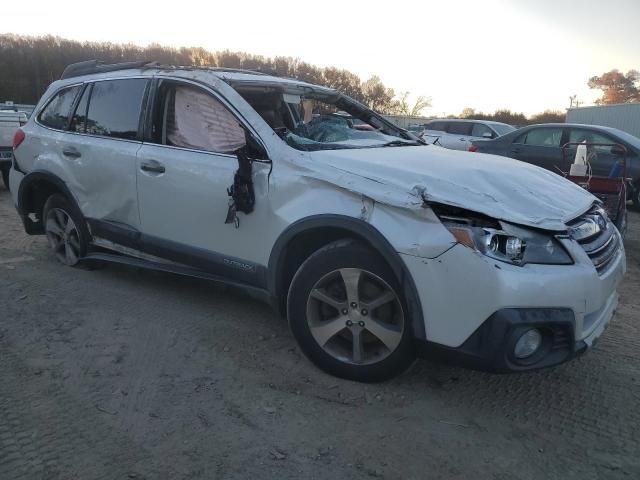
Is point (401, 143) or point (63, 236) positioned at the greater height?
point (401, 143)

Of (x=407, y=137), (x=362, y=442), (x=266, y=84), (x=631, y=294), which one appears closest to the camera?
(x=362, y=442)

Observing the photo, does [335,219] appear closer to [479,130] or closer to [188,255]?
[188,255]

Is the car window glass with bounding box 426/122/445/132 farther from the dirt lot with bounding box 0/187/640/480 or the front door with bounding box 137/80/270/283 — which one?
the front door with bounding box 137/80/270/283

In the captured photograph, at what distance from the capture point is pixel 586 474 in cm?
247

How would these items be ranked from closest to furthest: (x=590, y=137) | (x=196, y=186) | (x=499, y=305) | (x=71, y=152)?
(x=499, y=305) < (x=196, y=186) < (x=71, y=152) < (x=590, y=137)

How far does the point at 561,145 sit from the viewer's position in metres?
10.4

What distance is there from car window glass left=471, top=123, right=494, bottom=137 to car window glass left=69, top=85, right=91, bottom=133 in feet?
39.6

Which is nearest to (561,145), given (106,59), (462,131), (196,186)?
(462,131)

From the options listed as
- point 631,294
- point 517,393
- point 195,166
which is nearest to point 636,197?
point 631,294

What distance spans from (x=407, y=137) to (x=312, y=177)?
5.70 ft

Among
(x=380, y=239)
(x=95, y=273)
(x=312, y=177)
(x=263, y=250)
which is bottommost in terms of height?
(x=95, y=273)

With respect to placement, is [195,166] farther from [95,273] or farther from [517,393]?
[517,393]

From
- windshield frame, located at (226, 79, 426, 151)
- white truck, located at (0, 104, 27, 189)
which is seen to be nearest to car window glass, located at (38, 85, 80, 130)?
windshield frame, located at (226, 79, 426, 151)

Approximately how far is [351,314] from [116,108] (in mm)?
2691
